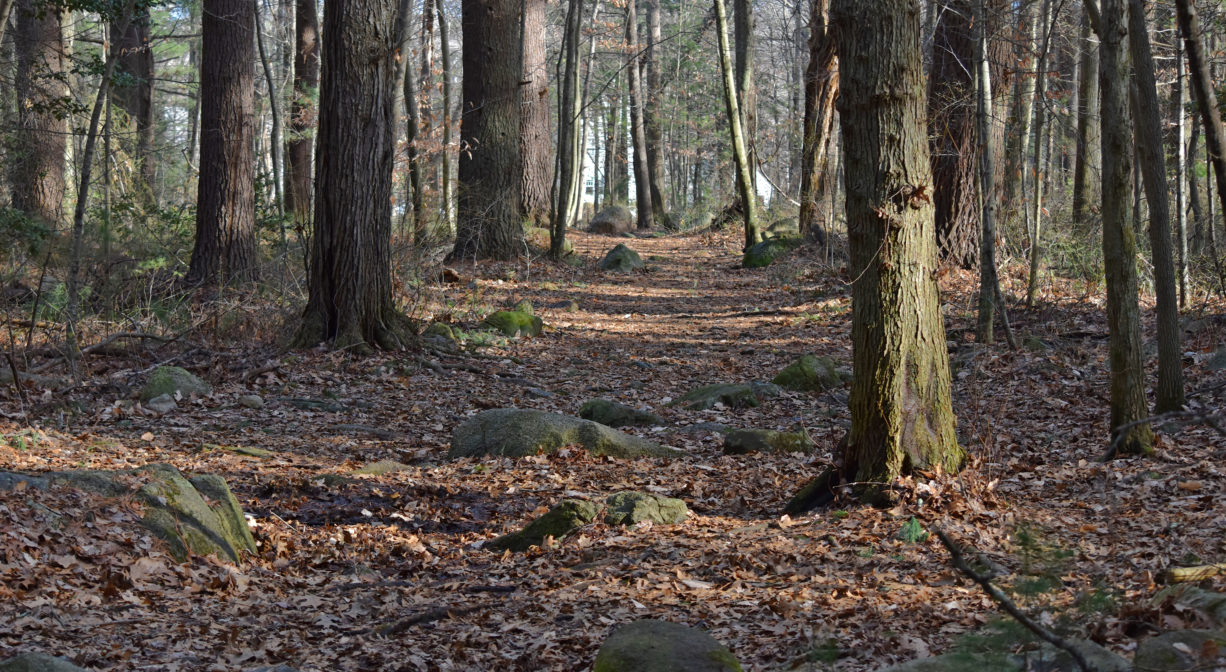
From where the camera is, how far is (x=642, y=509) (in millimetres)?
5668

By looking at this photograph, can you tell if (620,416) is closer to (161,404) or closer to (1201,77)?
(161,404)

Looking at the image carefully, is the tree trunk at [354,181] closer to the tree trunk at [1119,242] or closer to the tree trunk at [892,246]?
the tree trunk at [892,246]

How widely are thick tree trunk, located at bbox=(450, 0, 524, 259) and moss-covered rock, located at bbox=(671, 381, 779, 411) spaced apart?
26.9 ft

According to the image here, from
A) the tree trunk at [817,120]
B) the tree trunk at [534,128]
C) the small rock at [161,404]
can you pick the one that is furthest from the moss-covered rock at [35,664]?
Result: the tree trunk at [534,128]

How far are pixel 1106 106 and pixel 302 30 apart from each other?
1781cm

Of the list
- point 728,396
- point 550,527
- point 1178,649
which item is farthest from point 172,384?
point 1178,649

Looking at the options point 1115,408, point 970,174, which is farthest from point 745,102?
point 1115,408

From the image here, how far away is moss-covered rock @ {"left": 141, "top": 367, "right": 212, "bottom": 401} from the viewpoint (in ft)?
27.5

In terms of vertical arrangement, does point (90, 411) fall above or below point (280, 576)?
above

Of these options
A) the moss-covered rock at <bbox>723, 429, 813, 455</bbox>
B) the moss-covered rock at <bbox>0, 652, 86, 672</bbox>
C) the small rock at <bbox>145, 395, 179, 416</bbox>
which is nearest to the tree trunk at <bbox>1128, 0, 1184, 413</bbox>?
the moss-covered rock at <bbox>723, 429, 813, 455</bbox>

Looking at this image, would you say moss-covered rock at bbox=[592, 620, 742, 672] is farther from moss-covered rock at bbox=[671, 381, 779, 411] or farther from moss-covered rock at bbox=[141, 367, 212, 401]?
moss-covered rock at bbox=[141, 367, 212, 401]

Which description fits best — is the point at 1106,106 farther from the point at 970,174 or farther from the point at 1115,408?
the point at 970,174

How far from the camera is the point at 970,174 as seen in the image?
10.3 m

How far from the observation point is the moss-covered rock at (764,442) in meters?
7.34
